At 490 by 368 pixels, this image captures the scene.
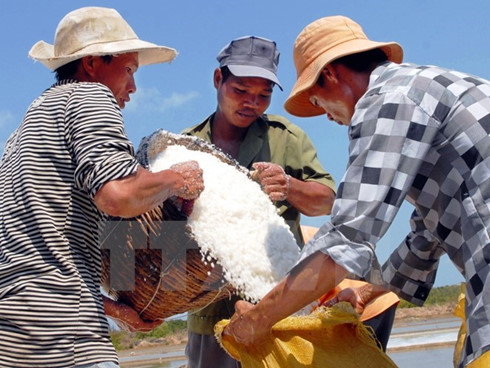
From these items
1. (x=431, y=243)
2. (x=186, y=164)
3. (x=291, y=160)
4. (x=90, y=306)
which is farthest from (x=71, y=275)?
(x=291, y=160)

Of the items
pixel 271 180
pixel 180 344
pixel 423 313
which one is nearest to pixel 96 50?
pixel 271 180

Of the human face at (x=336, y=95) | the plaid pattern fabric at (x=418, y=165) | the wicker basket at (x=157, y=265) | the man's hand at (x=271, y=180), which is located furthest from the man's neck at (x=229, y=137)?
the plaid pattern fabric at (x=418, y=165)

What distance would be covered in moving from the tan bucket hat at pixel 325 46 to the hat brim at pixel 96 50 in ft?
1.74

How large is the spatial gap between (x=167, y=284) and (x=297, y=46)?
990 mm

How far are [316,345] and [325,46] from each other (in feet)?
3.32

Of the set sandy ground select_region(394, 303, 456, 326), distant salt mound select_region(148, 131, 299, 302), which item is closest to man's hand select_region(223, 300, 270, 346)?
distant salt mound select_region(148, 131, 299, 302)

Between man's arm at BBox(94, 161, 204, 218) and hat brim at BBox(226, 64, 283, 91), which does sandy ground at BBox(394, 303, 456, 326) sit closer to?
hat brim at BBox(226, 64, 283, 91)

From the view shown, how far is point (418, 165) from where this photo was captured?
6.61 feet

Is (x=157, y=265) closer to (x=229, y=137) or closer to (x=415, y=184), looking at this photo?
(x=415, y=184)

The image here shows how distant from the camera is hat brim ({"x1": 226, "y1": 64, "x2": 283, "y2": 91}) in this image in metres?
3.54

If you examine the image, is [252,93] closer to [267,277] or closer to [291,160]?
[291,160]

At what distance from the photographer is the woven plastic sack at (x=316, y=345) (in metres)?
2.38

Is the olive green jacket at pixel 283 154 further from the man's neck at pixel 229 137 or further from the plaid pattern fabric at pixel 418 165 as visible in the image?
the plaid pattern fabric at pixel 418 165

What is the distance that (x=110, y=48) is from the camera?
2430mm
